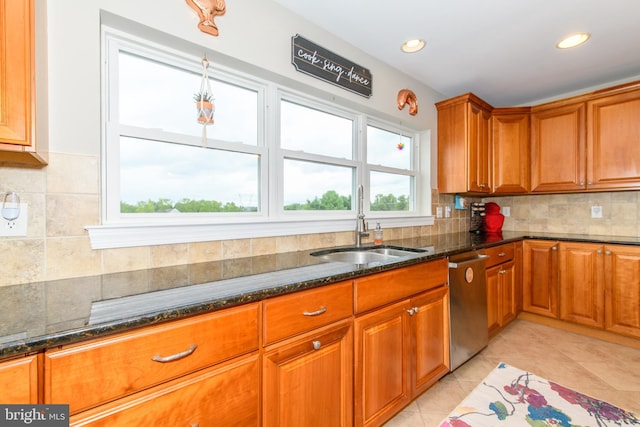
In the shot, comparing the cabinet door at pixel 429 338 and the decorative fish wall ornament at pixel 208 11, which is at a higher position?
the decorative fish wall ornament at pixel 208 11

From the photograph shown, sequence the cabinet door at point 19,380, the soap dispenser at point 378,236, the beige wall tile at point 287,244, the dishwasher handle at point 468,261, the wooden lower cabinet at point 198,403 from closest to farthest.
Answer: the cabinet door at point 19,380 → the wooden lower cabinet at point 198,403 → the beige wall tile at point 287,244 → the dishwasher handle at point 468,261 → the soap dispenser at point 378,236

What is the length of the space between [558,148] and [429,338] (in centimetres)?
250

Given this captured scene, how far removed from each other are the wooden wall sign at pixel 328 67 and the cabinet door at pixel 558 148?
2030mm

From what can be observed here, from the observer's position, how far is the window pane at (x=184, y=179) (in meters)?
1.35

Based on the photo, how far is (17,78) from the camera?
80 centimetres

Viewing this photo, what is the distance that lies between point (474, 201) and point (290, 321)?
314 centimetres

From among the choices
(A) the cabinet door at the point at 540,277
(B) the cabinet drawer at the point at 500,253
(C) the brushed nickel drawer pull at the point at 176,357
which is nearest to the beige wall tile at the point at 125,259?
(C) the brushed nickel drawer pull at the point at 176,357

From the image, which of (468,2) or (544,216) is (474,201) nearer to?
(544,216)

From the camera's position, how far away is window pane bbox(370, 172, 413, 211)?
8.12ft

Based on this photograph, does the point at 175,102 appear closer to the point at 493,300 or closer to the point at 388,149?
the point at 388,149

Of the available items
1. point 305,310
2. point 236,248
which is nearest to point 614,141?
point 305,310

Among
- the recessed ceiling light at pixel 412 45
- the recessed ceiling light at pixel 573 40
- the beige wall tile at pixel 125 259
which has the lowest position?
the beige wall tile at pixel 125 259

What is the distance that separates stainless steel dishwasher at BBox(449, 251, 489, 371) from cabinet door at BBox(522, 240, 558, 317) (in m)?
1.03

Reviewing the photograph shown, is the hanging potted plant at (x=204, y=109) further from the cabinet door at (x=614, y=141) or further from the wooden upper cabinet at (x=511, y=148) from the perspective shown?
the cabinet door at (x=614, y=141)
